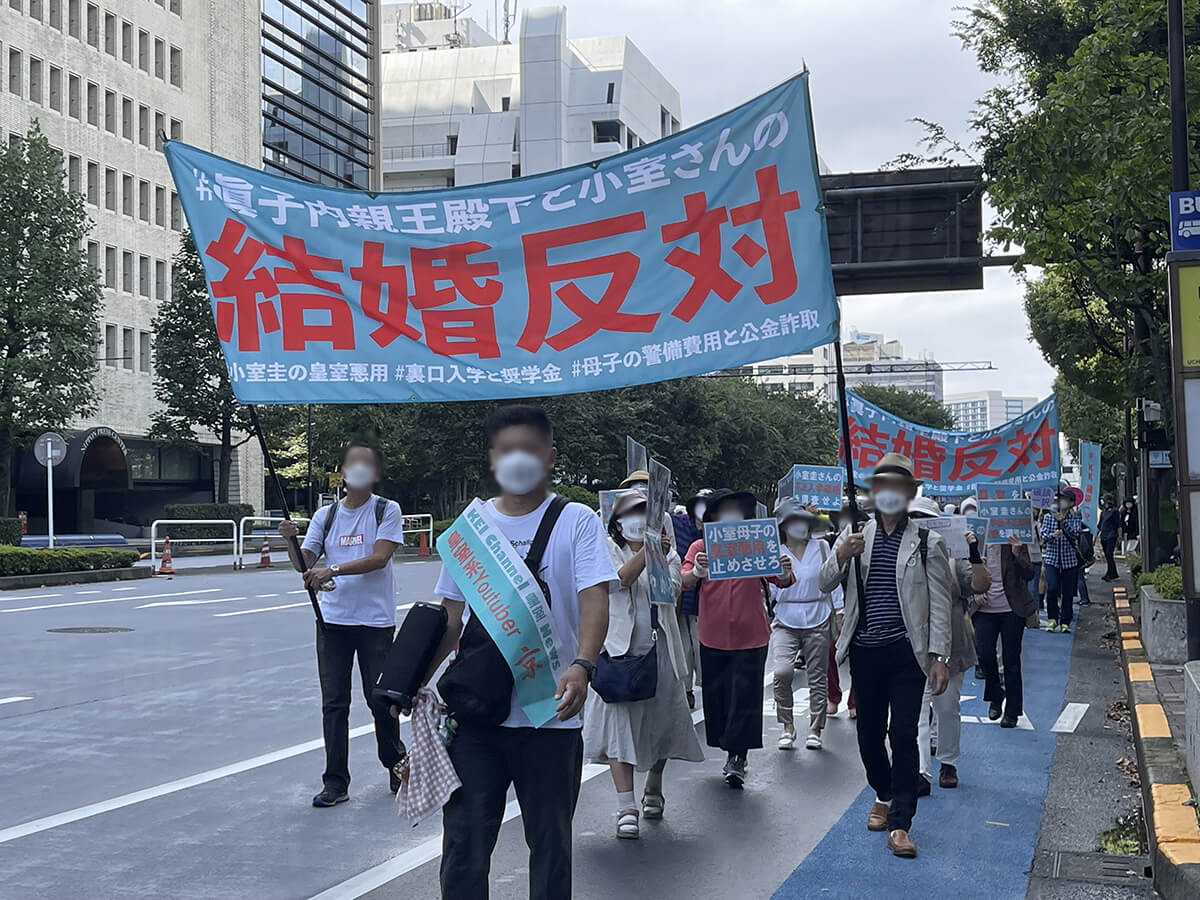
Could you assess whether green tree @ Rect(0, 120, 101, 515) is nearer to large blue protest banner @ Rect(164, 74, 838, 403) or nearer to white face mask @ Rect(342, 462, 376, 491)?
white face mask @ Rect(342, 462, 376, 491)

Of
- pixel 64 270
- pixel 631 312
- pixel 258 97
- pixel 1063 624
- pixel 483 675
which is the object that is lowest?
pixel 1063 624

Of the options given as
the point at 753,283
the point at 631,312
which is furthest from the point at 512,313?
the point at 753,283

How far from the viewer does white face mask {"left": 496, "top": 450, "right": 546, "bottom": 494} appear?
4504 millimetres

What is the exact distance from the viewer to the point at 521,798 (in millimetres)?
4512

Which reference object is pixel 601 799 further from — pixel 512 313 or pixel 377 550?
pixel 512 313

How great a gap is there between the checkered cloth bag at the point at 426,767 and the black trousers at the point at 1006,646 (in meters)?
6.99

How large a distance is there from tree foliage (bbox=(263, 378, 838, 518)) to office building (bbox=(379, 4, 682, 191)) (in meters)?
25.3

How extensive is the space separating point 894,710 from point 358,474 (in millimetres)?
3060

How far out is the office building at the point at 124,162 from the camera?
4962 centimetres

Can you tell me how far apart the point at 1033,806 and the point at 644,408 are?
47948mm

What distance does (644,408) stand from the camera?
55719 millimetres

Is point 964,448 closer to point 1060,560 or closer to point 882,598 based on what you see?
point 1060,560

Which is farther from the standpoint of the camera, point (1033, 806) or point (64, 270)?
point (64, 270)

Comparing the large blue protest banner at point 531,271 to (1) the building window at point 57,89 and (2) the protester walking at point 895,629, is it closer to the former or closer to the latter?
(2) the protester walking at point 895,629
